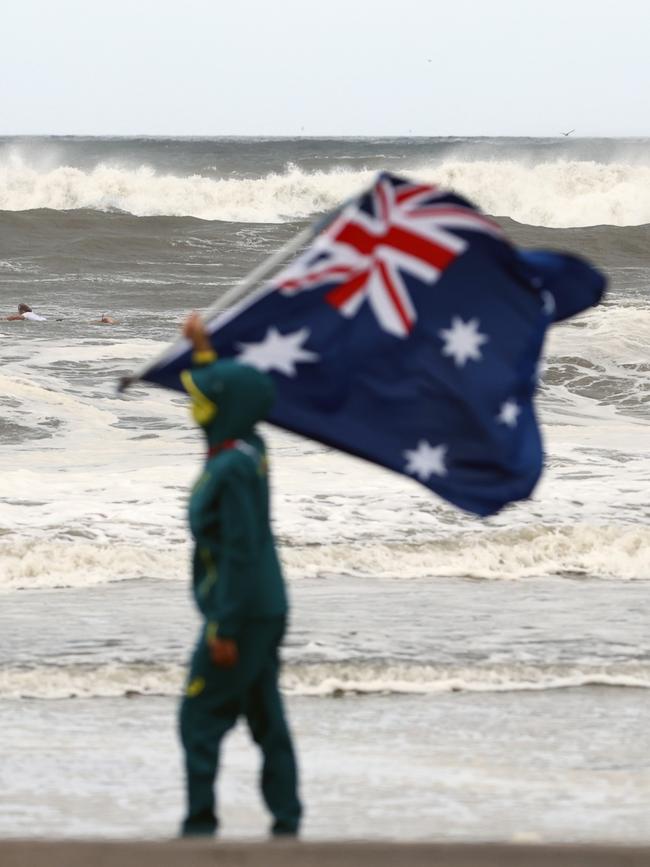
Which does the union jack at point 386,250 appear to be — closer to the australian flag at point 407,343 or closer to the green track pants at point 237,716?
the australian flag at point 407,343

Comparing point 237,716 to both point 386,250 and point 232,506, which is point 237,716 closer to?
point 232,506

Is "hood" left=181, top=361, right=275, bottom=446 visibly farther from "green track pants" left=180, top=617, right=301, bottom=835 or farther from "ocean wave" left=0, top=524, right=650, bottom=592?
"ocean wave" left=0, top=524, right=650, bottom=592

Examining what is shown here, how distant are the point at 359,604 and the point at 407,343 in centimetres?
483

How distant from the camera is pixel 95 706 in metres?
6.81

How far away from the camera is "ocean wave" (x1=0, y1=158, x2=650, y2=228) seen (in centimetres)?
5391

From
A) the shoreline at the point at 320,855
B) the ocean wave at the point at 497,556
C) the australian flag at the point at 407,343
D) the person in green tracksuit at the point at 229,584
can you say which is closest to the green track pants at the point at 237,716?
the person in green tracksuit at the point at 229,584

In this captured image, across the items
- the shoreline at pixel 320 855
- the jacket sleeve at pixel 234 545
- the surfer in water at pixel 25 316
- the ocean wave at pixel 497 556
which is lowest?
the shoreline at pixel 320 855

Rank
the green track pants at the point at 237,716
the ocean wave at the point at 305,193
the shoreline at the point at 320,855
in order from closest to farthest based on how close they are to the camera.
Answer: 1. the shoreline at the point at 320,855
2. the green track pants at the point at 237,716
3. the ocean wave at the point at 305,193

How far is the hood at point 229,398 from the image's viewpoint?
12.8 ft

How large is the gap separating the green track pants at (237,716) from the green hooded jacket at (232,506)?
8 cm

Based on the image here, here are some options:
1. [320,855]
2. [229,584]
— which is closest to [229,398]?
[229,584]

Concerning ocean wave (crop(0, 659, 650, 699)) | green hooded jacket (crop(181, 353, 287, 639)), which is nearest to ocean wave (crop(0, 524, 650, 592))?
ocean wave (crop(0, 659, 650, 699))

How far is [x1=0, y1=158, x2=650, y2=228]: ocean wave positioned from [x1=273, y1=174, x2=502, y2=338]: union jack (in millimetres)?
48666

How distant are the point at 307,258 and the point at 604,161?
270ft
